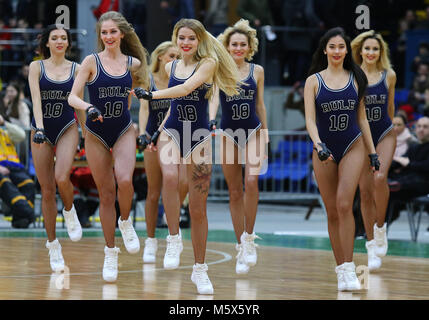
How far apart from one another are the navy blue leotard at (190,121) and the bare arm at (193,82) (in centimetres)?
18

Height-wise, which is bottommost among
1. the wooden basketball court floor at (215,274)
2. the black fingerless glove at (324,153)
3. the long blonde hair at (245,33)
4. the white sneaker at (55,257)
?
the wooden basketball court floor at (215,274)

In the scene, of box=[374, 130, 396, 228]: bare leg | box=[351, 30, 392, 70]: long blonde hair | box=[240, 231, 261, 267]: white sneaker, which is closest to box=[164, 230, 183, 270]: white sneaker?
box=[240, 231, 261, 267]: white sneaker

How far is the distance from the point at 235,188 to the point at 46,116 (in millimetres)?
1986

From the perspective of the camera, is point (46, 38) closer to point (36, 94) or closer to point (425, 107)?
point (36, 94)

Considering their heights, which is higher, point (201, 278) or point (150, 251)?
point (201, 278)

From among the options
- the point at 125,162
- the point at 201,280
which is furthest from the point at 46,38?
the point at 201,280

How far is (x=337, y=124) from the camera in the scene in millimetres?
8719

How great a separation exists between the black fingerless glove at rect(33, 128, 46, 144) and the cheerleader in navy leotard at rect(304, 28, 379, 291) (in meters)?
2.36

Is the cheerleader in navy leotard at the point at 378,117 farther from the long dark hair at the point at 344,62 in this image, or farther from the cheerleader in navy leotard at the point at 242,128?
the long dark hair at the point at 344,62

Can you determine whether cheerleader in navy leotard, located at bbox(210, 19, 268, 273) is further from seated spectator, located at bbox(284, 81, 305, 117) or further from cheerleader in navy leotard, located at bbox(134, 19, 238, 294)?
seated spectator, located at bbox(284, 81, 305, 117)

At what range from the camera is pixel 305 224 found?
16.3m

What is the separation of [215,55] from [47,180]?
83.0 inches

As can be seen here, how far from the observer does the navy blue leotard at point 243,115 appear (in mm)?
10195

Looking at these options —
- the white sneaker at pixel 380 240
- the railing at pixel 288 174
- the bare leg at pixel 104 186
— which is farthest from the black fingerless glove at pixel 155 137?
the railing at pixel 288 174
